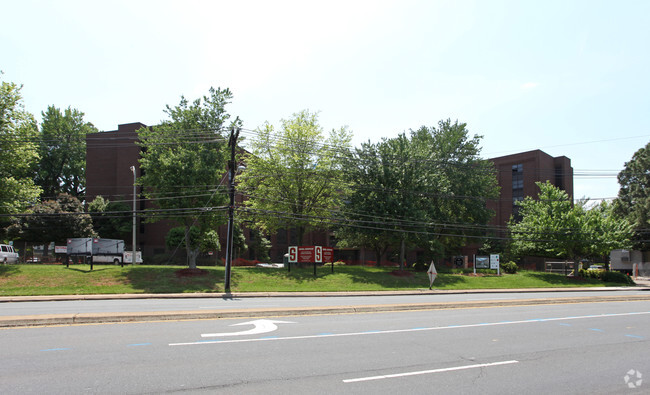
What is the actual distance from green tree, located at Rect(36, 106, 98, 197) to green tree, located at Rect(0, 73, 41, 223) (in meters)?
38.7

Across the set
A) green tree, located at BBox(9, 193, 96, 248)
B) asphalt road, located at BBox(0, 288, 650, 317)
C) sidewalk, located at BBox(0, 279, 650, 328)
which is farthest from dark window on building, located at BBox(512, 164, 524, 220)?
green tree, located at BBox(9, 193, 96, 248)

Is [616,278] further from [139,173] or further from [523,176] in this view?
[139,173]

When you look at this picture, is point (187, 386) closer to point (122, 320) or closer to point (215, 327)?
point (215, 327)

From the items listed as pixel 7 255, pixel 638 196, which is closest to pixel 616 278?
pixel 638 196

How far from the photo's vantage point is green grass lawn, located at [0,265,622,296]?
23.5 m

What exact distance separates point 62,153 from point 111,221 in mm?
25026

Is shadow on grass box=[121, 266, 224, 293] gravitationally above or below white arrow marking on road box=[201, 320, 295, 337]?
below

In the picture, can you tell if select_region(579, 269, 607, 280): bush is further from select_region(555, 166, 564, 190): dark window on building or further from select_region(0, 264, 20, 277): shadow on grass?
select_region(0, 264, 20, 277): shadow on grass

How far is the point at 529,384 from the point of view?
6.22 m

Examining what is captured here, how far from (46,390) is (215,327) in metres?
4.60

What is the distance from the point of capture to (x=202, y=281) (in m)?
26.9

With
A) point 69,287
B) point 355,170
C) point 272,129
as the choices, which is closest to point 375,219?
point 355,170

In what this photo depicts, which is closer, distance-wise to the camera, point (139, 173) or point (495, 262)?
point (495, 262)

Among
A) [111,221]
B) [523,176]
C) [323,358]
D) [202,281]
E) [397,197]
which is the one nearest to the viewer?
[323,358]
